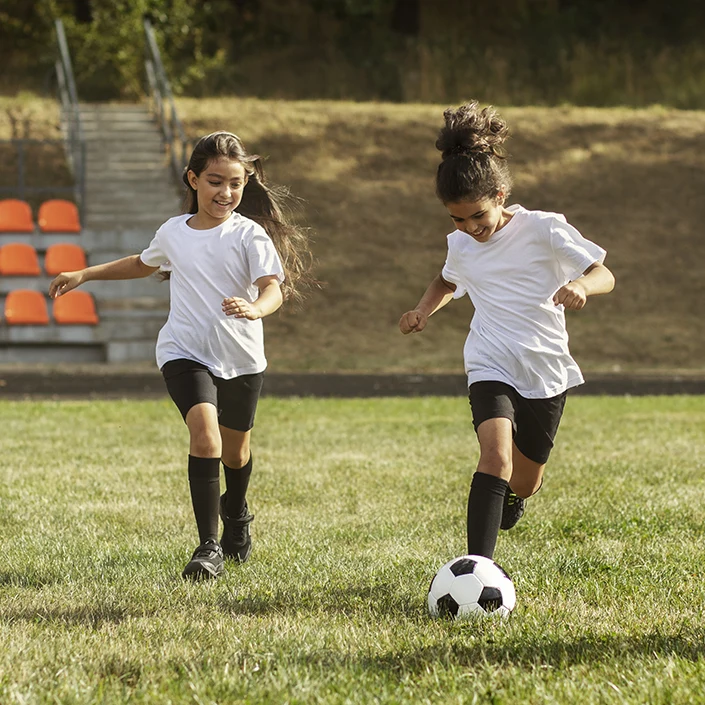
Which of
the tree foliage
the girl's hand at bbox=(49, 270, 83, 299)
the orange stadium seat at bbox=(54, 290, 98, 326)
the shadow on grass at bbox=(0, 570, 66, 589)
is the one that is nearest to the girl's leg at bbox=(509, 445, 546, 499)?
the shadow on grass at bbox=(0, 570, 66, 589)

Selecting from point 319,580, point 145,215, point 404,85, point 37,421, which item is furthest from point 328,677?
point 404,85

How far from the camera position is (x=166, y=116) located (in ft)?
86.6

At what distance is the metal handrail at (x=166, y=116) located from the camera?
23.1 metres

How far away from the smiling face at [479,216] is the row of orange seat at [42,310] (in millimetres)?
15192

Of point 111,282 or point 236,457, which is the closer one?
point 236,457

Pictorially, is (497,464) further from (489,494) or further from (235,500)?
(235,500)

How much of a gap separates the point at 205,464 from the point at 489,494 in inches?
50.1

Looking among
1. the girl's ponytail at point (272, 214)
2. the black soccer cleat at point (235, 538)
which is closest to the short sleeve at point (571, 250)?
the girl's ponytail at point (272, 214)

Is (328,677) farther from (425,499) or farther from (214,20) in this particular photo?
(214,20)

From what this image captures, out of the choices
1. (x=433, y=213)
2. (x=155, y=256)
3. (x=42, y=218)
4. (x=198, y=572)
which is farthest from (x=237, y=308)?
(x=433, y=213)

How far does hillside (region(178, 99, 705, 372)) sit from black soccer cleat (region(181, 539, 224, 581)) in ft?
44.4

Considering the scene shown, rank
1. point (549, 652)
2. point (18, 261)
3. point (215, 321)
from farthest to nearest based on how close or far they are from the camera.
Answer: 1. point (18, 261)
2. point (215, 321)
3. point (549, 652)

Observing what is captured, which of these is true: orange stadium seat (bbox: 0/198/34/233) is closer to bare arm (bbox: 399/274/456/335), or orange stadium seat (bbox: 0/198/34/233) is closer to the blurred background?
the blurred background

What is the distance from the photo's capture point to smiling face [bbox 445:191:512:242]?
15.4 ft
